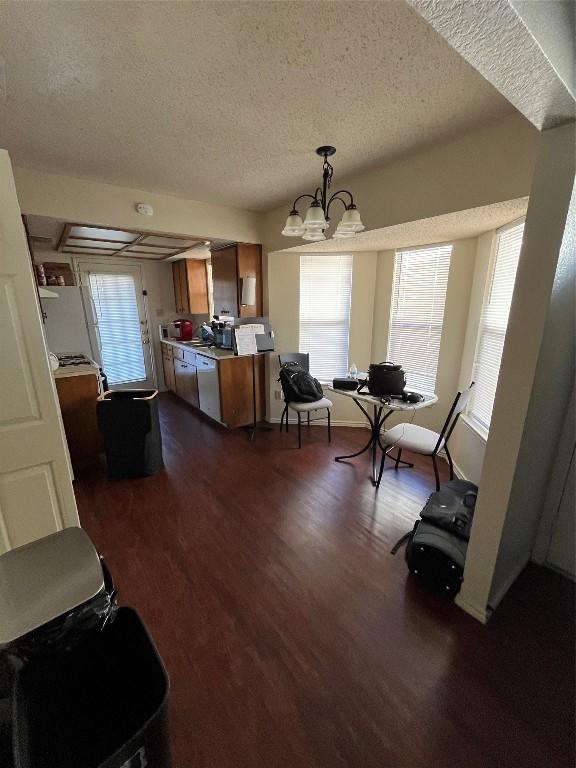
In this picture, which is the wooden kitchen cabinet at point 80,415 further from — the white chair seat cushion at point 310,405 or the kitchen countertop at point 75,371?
the white chair seat cushion at point 310,405

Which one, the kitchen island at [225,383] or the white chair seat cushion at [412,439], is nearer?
the white chair seat cushion at [412,439]

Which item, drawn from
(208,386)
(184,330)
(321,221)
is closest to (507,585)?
(321,221)

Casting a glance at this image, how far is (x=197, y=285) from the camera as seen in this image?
4.84 metres

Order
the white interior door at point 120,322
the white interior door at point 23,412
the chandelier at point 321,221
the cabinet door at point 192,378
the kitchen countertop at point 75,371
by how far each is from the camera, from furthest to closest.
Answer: the white interior door at point 120,322, the cabinet door at point 192,378, the kitchen countertop at point 75,371, the chandelier at point 321,221, the white interior door at point 23,412

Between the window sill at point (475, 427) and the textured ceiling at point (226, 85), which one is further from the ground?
the textured ceiling at point (226, 85)

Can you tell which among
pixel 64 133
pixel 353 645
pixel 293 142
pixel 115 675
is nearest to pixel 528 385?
pixel 353 645

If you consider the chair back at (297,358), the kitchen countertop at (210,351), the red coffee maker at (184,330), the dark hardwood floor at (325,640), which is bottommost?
the dark hardwood floor at (325,640)

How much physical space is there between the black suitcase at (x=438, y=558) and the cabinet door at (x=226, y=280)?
9.51 feet

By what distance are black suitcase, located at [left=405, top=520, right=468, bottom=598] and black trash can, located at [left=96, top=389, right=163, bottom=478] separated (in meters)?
2.22

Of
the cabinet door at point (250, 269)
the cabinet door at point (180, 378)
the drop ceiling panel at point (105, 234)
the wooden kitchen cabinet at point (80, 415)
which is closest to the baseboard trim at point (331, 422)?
the cabinet door at point (250, 269)

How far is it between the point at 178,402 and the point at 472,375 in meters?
4.04

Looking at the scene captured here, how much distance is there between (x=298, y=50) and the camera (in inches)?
45.9

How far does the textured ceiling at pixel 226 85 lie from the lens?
3.40 feet

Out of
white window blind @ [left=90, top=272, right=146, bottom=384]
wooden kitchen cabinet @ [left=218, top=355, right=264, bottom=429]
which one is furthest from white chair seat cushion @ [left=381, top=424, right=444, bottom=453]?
white window blind @ [left=90, top=272, right=146, bottom=384]
